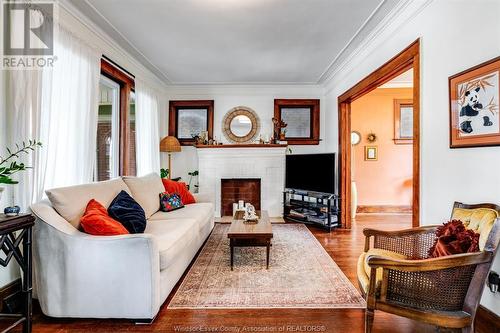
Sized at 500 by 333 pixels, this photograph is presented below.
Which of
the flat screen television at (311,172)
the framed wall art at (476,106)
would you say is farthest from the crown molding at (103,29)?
Result: the framed wall art at (476,106)

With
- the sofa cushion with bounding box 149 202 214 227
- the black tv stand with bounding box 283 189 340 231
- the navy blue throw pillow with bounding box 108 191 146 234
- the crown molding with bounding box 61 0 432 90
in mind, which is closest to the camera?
the navy blue throw pillow with bounding box 108 191 146 234

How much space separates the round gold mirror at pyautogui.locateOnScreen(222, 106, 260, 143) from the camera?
583cm

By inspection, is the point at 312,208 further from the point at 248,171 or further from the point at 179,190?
the point at 179,190

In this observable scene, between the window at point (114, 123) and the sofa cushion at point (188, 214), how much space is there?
3.62 feet

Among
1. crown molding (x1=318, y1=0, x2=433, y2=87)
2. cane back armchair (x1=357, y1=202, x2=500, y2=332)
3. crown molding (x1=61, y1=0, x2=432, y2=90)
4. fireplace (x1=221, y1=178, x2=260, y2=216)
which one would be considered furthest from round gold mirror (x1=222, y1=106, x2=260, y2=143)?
cane back armchair (x1=357, y1=202, x2=500, y2=332)

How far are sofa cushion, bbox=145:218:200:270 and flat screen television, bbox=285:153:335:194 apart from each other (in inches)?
100

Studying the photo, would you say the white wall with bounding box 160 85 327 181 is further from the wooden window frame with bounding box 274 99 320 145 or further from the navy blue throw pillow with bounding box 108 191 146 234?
the navy blue throw pillow with bounding box 108 191 146 234

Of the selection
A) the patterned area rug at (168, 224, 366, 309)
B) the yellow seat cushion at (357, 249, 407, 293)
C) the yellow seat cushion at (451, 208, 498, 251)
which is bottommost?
the patterned area rug at (168, 224, 366, 309)

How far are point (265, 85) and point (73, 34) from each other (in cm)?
362

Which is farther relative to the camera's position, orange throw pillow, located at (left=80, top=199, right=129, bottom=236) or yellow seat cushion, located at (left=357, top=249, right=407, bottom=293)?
orange throw pillow, located at (left=80, top=199, right=129, bottom=236)

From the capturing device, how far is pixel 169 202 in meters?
3.84

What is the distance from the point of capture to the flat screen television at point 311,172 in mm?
4766

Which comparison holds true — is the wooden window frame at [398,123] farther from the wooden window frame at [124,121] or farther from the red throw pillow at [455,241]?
the wooden window frame at [124,121]

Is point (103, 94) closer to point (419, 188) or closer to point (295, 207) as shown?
point (295, 207)
